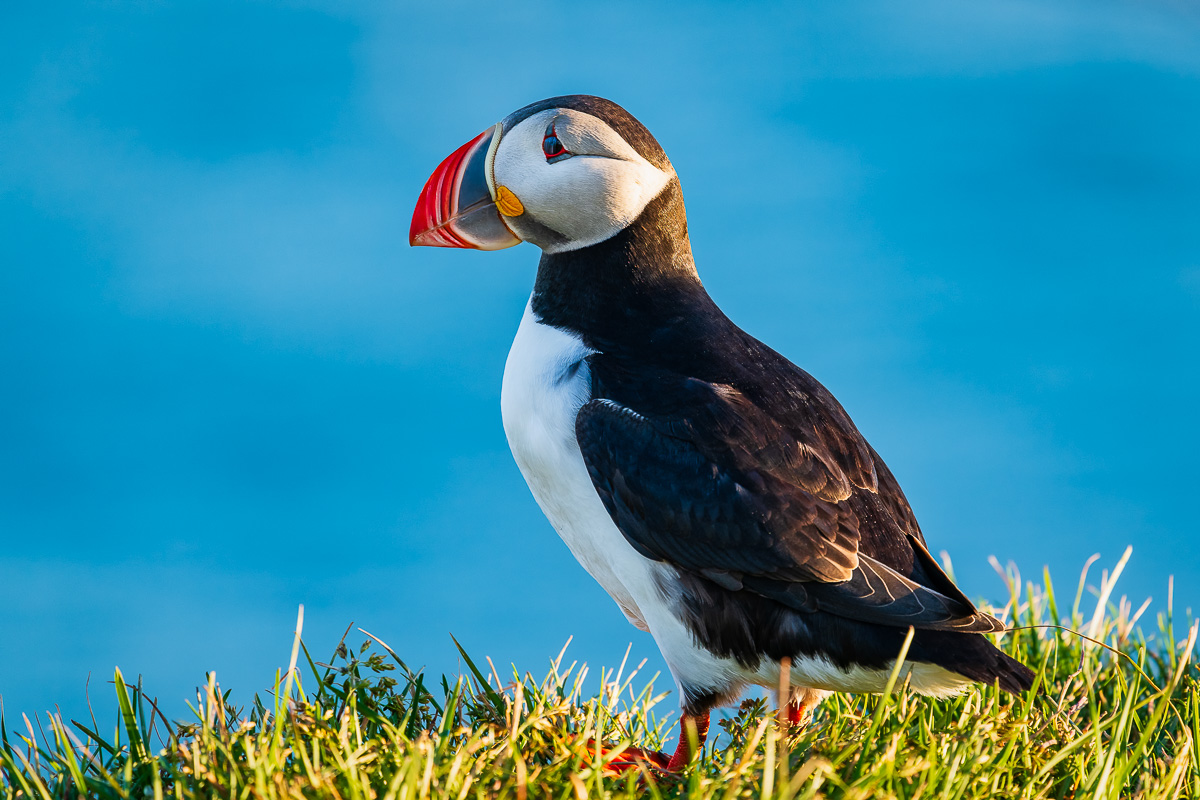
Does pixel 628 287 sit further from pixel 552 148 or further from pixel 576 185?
pixel 552 148

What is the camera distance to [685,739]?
10.2 ft

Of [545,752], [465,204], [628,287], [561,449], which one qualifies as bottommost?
[545,752]

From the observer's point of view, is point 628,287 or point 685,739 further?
point 628,287

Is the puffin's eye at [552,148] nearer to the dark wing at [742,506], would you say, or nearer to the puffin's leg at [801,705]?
the dark wing at [742,506]

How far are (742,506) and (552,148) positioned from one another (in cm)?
121

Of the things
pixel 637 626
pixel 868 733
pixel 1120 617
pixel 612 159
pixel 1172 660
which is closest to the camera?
pixel 868 733

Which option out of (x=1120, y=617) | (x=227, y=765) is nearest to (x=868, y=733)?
(x=227, y=765)

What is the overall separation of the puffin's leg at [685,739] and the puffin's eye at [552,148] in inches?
64.8

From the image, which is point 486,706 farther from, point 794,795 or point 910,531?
point 910,531

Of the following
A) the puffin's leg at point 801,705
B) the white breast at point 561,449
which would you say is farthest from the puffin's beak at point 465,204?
the puffin's leg at point 801,705

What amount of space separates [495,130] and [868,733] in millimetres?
2066

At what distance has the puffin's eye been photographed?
325 cm

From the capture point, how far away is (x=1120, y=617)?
4.46 m

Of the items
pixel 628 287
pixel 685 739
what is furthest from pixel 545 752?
pixel 628 287
